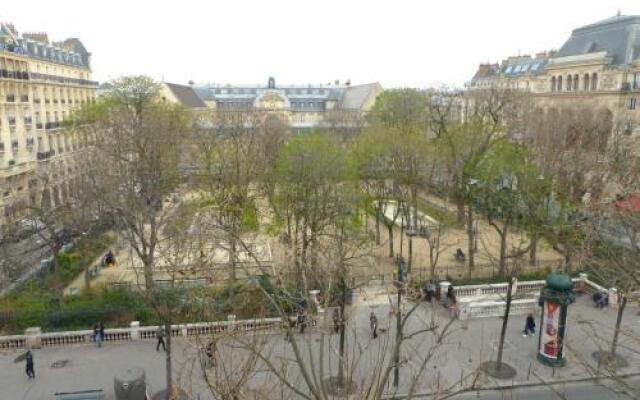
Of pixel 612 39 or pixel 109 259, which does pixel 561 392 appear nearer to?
pixel 109 259

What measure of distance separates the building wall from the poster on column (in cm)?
3105

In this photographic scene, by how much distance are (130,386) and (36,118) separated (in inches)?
1560

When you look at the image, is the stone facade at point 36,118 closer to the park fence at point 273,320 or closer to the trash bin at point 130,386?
the park fence at point 273,320

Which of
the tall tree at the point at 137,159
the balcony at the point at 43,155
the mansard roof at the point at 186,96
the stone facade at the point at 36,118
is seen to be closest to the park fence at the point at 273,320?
the tall tree at the point at 137,159

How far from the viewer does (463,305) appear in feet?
78.4

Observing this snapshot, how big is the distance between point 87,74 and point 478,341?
5792 cm

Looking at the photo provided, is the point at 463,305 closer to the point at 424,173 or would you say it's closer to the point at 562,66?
the point at 424,173

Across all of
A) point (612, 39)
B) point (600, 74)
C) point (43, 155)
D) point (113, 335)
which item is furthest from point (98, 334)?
point (612, 39)

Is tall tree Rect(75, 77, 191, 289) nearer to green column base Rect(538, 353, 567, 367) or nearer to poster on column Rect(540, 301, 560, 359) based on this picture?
poster on column Rect(540, 301, 560, 359)

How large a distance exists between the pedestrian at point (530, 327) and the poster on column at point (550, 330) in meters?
2.28

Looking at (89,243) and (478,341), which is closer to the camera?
(478,341)

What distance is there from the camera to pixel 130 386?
1661 centimetres

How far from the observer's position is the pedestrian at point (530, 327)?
2198 centimetres

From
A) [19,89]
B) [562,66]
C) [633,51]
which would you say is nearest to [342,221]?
[19,89]
